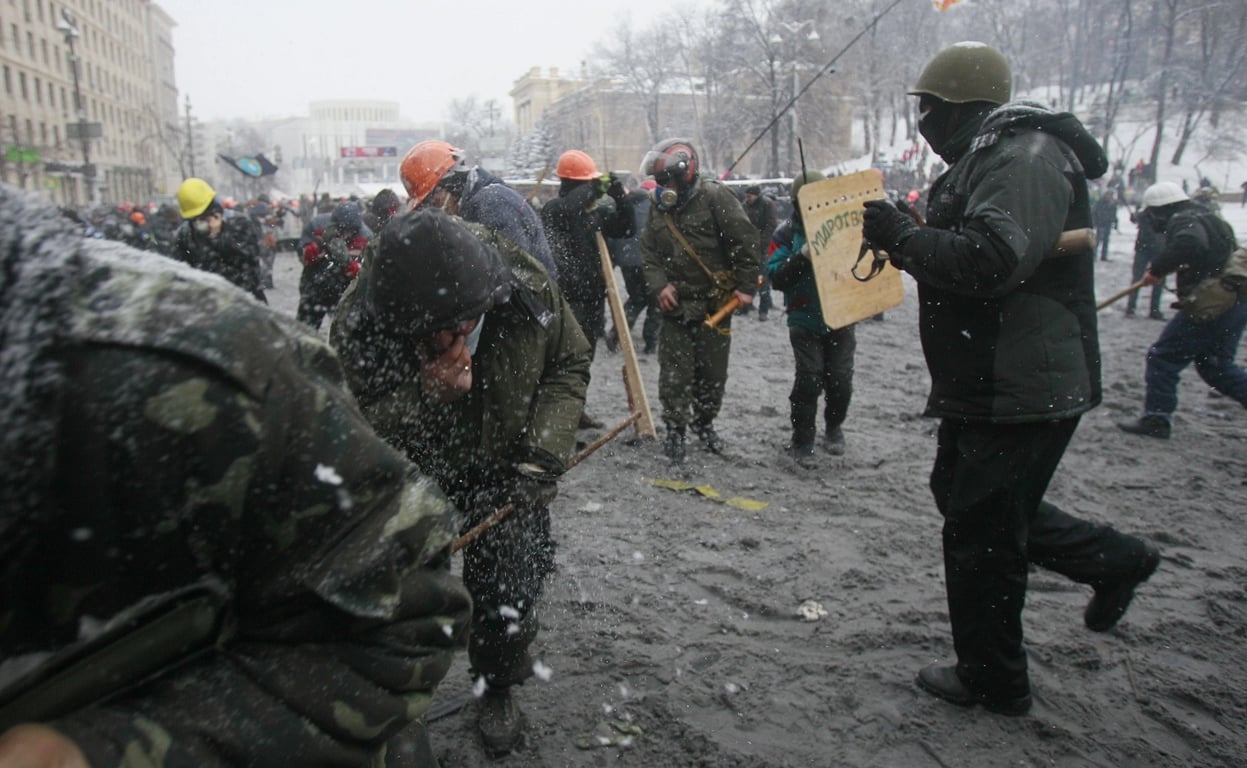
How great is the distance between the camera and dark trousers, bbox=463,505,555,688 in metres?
2.54

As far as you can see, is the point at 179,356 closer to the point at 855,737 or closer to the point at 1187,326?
the point at 855,737

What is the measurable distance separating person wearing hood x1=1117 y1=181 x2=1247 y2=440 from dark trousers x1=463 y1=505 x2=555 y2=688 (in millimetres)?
5359

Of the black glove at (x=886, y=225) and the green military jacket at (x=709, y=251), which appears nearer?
the black glove at (x=886, y=225)

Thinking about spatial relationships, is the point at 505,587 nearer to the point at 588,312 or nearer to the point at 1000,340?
the point at 1000,340

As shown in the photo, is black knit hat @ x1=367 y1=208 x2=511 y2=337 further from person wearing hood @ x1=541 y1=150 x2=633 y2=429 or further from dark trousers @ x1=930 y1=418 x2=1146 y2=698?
person wearing hood @ x1=541 y1=150 x2=633 y2=429

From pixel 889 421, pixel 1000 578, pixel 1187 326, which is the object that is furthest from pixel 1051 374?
pixel 1187 326

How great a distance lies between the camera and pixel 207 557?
794mm

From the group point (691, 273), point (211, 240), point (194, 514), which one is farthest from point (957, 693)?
point (211, 240)

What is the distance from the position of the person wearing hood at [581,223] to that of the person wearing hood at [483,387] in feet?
12.4

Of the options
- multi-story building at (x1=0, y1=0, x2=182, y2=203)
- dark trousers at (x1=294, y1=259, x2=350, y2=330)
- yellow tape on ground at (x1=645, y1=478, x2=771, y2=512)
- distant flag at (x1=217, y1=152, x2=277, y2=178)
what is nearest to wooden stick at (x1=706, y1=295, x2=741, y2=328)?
yellow tape on ground at (x1=645, y1=478, x2=771, y2=512)

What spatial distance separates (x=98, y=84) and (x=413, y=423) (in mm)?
68336

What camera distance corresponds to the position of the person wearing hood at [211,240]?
20.6 feet

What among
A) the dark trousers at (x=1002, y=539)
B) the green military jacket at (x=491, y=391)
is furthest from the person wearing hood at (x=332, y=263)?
the dark trousers at (x=1002, y=539)

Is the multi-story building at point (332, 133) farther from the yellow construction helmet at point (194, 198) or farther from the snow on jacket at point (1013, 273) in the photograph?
the snow on jacket at point (1013, 273)
